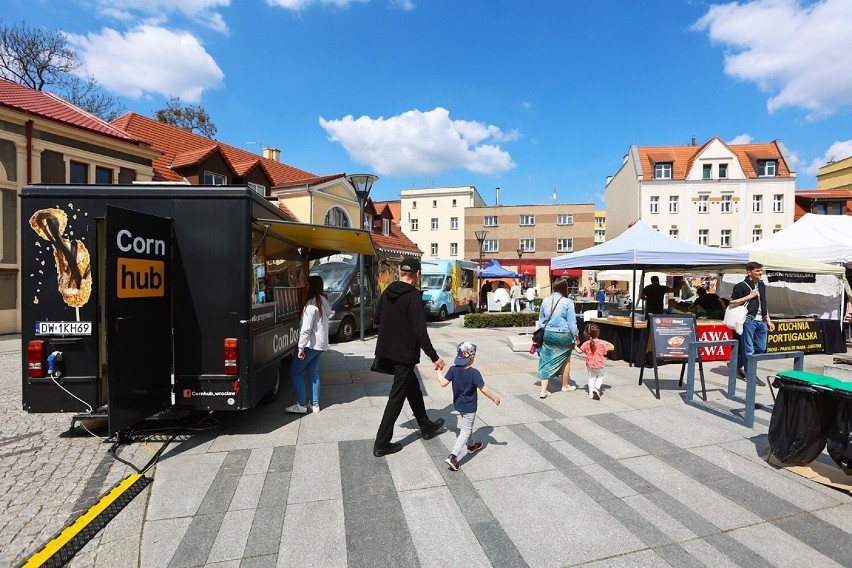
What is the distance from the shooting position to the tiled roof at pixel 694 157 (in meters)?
41.5

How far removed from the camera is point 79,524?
122 inches

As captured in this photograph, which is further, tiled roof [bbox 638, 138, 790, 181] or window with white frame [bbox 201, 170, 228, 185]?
tiled roof [bbox 638, 138, 790, 181]

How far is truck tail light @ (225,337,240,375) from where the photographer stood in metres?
4.48

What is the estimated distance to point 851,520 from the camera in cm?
319

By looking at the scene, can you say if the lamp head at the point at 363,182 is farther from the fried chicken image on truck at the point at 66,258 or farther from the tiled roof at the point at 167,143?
the tiled roof at the point at 167,143

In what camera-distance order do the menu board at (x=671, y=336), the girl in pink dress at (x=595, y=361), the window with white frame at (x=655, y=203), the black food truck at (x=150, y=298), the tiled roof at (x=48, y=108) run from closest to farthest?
1. the black food truck at (x=150, y=298)
2. the girl in pink dress at (x=595, y=361)
3. the menu board at (x=671, y=336)
4. the tiled roof at (x=48, y=108)
5. the window with white frame at (x=655, y=203)

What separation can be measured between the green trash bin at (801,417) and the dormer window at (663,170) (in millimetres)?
44505

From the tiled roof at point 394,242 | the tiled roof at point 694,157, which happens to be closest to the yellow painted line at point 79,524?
the tiled roof at point 394,242

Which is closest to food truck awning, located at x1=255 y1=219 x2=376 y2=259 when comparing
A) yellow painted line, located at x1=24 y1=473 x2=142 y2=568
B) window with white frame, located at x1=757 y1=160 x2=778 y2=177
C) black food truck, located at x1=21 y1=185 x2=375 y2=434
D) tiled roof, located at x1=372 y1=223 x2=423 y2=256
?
black food truck, located at x1=21 y1=185 x2=375 y2=434

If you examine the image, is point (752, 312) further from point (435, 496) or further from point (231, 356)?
point (231, 356)

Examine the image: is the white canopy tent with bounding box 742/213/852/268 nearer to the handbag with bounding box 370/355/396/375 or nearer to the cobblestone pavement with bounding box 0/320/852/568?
the cobblestone pavement with bounding box 0/320/852/568

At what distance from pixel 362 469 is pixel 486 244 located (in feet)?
179

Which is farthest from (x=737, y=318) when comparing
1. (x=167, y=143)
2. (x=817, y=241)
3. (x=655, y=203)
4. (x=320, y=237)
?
(x=655, y=203)

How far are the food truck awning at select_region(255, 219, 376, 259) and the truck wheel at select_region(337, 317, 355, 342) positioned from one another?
11.9 ft
